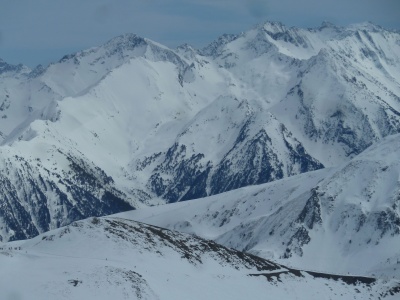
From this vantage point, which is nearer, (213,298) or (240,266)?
(213,298)

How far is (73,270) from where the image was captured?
84688 millimetres

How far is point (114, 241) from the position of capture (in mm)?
102125

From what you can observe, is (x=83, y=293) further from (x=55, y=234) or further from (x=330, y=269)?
(x=330, y=269)

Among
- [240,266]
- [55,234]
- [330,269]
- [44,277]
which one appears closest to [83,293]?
[44,277]

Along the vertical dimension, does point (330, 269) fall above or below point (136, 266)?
below

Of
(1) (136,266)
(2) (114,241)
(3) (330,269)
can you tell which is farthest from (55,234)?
(3) (330,269)

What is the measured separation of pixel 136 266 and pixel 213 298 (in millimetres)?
10846

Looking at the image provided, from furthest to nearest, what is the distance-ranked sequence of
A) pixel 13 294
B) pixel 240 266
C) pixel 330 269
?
pixel 330 269 < pixel 240 266 < pixel 13 294

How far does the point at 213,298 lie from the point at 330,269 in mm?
108120

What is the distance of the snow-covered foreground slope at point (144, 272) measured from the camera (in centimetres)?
8119

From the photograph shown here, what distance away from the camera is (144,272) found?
300 ft

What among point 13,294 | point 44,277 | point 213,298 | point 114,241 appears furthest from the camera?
point 114,241

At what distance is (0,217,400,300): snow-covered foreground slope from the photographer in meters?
81.2

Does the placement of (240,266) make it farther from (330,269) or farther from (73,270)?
(330,269)
